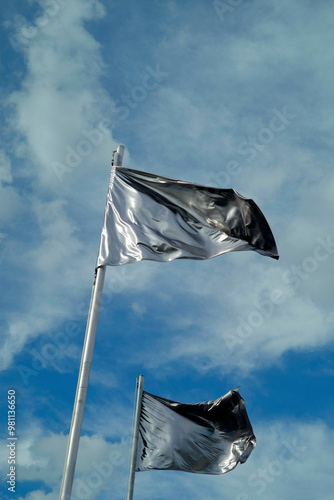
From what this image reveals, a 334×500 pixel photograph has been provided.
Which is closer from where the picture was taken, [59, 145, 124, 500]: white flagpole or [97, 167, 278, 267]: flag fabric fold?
[59, 145, 124, 500]: white flagpole

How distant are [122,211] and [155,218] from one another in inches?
41.3

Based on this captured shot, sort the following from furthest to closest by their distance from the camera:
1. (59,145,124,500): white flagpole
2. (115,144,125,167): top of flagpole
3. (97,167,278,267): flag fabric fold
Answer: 1. (115,144,125,167): top of flagpole
2. (97,167,278,267): flag fabric fold
3. (59,145,124,500): white flagpole

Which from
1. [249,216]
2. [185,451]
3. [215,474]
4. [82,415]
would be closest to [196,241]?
[249,216]

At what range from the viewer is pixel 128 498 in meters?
19.8

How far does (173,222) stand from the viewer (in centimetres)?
1756

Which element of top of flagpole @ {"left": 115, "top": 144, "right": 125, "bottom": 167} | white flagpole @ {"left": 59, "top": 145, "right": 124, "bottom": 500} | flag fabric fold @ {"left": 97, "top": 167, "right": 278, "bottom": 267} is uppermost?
top of flagpole @ {"left": 115, "top": 144, "right": 125, "bottom": 167}

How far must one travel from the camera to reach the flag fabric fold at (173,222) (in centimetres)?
1625

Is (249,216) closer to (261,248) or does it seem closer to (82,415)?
(261,248)

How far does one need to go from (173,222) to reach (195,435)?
1091 cm

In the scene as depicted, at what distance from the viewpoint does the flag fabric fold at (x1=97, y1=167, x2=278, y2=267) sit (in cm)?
1625

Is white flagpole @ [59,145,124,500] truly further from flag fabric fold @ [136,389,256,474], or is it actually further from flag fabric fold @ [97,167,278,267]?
flag fabric fold @ [136,389,256,474]

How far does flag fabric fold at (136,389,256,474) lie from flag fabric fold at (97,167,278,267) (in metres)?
8.41

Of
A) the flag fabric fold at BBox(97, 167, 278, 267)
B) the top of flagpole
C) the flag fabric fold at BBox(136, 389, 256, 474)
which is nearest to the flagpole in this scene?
the flag fabric fold at BBox(136, 389, 256, 474)

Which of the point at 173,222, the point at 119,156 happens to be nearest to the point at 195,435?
the point at 173,222
